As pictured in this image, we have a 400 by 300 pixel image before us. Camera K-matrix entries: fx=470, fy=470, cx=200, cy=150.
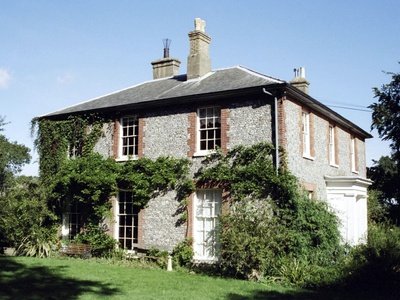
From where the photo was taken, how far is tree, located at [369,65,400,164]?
25.0 meters

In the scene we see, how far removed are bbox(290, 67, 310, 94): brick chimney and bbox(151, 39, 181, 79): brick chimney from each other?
5777mm

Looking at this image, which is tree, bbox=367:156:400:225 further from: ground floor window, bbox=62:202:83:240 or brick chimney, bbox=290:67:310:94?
ground floor window, bbox=62:202:83:240

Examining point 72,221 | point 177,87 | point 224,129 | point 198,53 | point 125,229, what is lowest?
point 125,229

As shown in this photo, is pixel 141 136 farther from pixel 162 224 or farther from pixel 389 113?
pixel 389 113

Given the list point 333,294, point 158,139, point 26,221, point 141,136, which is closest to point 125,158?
point 141,136

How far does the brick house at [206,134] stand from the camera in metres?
16.5

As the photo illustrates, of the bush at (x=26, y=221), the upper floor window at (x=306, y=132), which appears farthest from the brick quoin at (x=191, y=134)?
the bush at (x=26, y=221)

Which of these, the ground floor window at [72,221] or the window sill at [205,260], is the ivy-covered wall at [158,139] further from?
the ground floor window at [72,221]

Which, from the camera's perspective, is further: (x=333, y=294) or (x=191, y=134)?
(x=191, y=134)

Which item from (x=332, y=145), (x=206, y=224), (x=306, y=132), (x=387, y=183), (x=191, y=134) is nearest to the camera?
(x=206, y=224)

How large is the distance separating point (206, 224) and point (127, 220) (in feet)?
12.4

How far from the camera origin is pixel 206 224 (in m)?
17.1

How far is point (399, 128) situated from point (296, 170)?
10849 millimetres

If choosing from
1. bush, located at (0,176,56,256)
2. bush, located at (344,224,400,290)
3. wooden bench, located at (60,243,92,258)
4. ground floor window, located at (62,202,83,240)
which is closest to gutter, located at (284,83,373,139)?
bush, located at (344,224,400,290)
